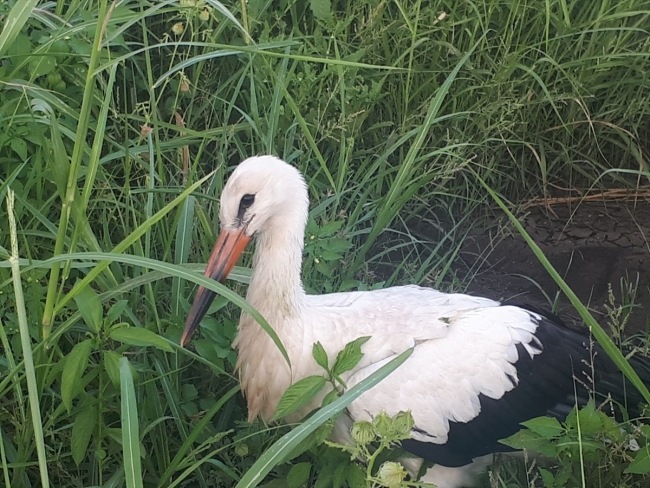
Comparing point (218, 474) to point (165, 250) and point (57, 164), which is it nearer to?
point (165, 250)

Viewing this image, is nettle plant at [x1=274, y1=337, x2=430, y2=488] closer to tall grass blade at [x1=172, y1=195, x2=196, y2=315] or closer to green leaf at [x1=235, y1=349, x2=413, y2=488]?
green leaf at [x1=235, y1=349, x2=413, y2=488]

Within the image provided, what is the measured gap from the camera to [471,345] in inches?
67.1

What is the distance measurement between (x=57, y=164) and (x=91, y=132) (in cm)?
90

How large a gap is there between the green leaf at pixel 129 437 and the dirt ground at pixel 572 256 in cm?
169

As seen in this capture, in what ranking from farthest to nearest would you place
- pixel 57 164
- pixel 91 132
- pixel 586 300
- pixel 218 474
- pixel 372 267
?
pixel 586 300 → pixel 372 267 → pixel 91 132 → pixel 218 474 → pixel 57 164

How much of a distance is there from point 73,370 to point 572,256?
206 centimetres

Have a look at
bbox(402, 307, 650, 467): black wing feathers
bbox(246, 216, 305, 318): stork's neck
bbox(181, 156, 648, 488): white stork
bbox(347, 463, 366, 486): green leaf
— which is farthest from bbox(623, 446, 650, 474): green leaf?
bbox(246, 216, 305, 318): stork's neck

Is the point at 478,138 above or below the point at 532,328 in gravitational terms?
above

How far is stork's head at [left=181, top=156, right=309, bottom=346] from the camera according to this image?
5.20ft

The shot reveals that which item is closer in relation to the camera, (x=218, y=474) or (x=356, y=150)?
(x=218, y=474)

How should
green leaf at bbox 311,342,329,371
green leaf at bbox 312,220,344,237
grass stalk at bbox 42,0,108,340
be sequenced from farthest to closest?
green leaf at bbox 312,220,344,237
green leaf at bbox 311,342,329,371
grass stalk at bbox 42,0,108,340

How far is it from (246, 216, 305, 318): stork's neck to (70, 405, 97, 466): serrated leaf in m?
0.44

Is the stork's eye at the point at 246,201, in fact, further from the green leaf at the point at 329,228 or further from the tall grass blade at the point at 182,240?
the green leaf at the point at 329,228

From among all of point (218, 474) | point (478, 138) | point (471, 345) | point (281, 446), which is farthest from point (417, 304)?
point (478, 138)
